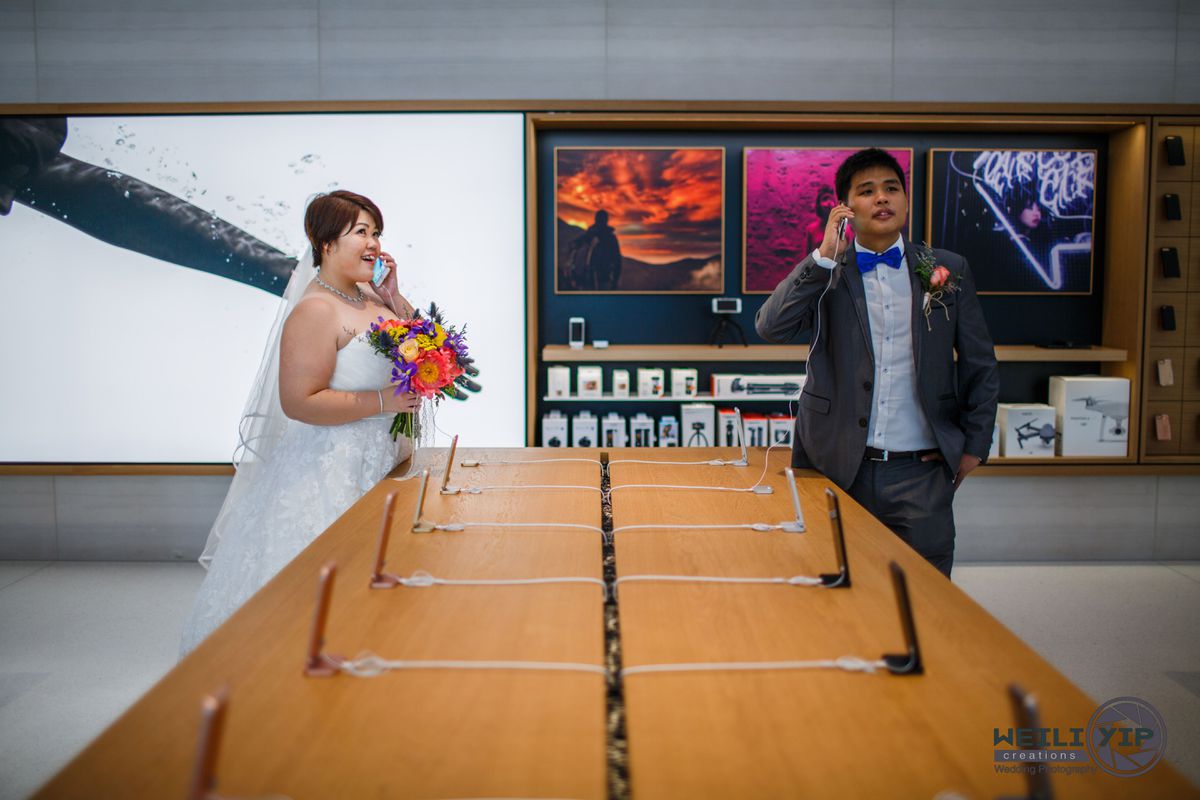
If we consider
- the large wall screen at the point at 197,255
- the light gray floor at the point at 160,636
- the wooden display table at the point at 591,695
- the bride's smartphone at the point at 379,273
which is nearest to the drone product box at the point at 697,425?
the large wall screen at the point at 197,255

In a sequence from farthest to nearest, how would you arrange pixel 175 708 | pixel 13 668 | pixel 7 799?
1. pixel 13 668
2. pixel 7 799
3. pixel 175 708

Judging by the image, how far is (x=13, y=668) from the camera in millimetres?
3938

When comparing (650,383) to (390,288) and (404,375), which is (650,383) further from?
(404,375)

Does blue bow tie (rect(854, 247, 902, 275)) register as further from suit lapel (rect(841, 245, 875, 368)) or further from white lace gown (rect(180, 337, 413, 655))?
white lace gown (rect(180, 337, 413, 655))

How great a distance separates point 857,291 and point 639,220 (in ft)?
7.81

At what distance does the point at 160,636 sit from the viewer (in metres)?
4.30

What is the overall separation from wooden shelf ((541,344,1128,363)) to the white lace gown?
1.78 metres

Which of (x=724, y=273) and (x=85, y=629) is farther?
(x=724, y=273)

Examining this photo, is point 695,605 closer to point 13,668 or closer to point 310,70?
point 13,668

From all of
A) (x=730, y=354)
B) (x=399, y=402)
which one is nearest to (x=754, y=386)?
(x=730, y=354)

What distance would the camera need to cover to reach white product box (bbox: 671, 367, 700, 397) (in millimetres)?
5176

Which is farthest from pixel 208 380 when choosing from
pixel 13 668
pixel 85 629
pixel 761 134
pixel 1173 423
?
pixel 1173 423

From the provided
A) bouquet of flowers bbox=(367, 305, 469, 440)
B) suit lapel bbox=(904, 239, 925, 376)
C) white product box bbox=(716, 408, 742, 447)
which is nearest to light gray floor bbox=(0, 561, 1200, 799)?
white product box bbox=(716, 408, 742, 447)

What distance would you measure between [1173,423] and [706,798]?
5.17 meters
